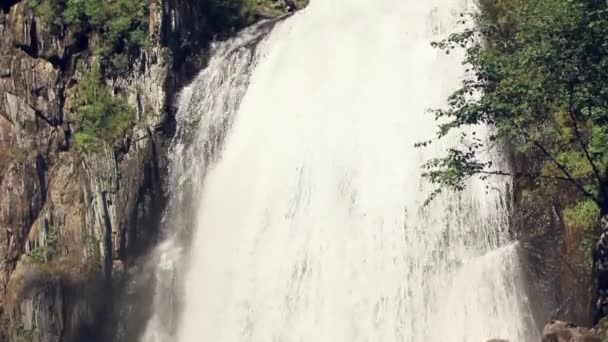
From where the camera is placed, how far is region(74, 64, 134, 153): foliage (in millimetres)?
28297

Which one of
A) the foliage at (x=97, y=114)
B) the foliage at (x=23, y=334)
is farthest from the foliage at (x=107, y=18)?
the foliage at (x=23, y=334)

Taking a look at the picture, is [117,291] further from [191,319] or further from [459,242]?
[459,242]

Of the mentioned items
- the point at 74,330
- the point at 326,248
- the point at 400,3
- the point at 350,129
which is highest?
the point at 400,3

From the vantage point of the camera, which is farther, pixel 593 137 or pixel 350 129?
pixel 350 129

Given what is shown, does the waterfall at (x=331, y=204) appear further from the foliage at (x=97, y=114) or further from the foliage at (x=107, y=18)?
the foliage at (x=107, y=18)

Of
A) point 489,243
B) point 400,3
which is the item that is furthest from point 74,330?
point 400,3

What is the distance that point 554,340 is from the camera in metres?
18.5

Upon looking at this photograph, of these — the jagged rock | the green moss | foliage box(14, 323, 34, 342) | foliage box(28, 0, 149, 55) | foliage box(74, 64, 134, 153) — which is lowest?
foliage box(14, 323, 34, 342)

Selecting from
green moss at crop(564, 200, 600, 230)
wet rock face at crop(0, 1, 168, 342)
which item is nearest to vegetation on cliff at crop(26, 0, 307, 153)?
wet rock face at crop(0, 1, 168, 342)

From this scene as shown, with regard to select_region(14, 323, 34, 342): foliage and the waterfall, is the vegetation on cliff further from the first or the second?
select_region(14, 323, 34, 342): foliage

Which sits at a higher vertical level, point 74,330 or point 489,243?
point 489,243

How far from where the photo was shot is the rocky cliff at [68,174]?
27172 mm

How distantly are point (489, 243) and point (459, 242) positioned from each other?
67cm

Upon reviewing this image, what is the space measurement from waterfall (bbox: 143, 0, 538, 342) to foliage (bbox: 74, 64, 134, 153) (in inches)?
60.4
